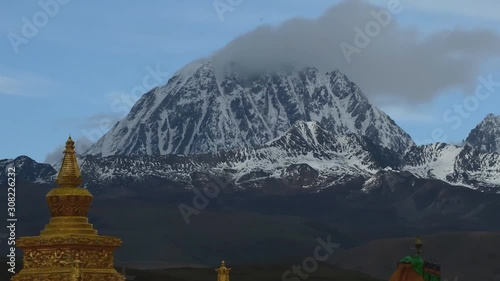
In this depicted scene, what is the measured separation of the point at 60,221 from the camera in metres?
33.5

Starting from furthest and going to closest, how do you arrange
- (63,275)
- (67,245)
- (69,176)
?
(69,176) < (67,245) < (63,275)

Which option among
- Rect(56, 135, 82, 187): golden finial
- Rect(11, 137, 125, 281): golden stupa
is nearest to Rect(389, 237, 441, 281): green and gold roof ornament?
Rect(11, 137, 125, 281): golden stupa

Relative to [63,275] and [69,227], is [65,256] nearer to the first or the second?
[63,275]

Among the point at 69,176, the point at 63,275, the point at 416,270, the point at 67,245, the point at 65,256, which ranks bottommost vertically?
the point at 416,270

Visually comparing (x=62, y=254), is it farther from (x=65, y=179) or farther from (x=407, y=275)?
(x=407, y=275)

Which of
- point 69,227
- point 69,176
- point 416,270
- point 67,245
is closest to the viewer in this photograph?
point 416,270

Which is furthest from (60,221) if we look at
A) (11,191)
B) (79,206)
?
(11,191)

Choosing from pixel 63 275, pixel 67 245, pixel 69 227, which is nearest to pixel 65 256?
pixel 67 245

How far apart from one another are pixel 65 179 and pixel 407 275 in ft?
43.6

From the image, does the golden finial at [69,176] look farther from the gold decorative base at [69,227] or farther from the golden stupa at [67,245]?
the gold decorative base at [69,227]

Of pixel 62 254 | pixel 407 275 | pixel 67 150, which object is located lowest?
pixel 407 275

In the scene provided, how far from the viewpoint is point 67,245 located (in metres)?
32.9

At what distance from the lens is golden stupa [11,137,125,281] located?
32.9 meters

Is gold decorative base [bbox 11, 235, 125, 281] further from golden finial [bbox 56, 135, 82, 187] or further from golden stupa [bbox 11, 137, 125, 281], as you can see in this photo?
golden finial [bbox 56, 135, 82, 187]
